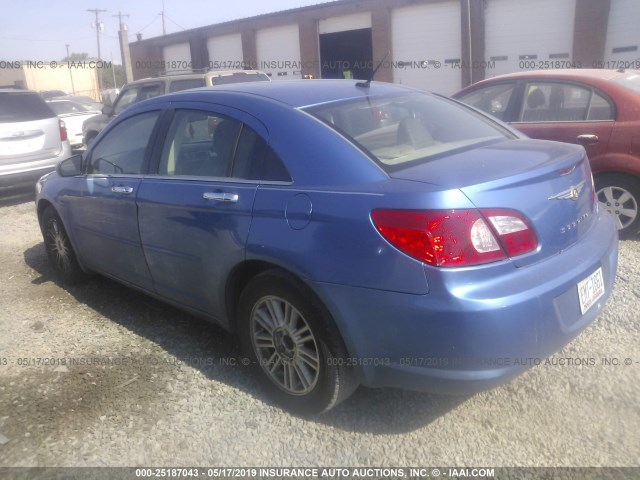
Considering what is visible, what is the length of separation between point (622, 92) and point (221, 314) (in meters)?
4.22

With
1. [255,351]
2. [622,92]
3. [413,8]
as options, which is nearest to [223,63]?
[413,8]

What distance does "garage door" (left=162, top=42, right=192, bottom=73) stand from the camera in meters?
32.0

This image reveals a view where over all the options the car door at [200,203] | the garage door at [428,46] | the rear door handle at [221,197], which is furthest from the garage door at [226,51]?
the rear door handle at [221,197]

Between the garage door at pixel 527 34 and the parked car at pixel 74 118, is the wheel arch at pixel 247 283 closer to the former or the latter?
the parked car at pixel 74 118

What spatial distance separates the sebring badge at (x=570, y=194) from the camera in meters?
2.69

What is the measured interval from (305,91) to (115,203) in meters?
1.55

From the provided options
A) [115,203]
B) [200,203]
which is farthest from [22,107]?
[200,203]

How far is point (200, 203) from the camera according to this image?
129 inches

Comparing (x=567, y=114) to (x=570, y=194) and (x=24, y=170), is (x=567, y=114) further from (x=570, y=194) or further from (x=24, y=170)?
(x=24, y=170)

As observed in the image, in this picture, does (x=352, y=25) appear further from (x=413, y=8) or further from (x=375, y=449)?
(x=375, y=449)

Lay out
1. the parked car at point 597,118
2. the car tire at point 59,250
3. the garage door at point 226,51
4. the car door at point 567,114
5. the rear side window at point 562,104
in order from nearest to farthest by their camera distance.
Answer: the car tire at point 59,250 → the parked car at point 597,118 → the car door at point 567,114 → the rear side window at point 562,104 → the garage door at point 226,51

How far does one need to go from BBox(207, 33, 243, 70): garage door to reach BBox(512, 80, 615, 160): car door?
24.7 meters

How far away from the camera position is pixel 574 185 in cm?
284

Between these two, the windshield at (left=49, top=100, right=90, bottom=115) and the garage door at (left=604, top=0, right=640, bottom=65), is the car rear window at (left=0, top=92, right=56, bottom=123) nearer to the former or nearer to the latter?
the windshield at (left=49, top=100, right=90, bottom=115)
